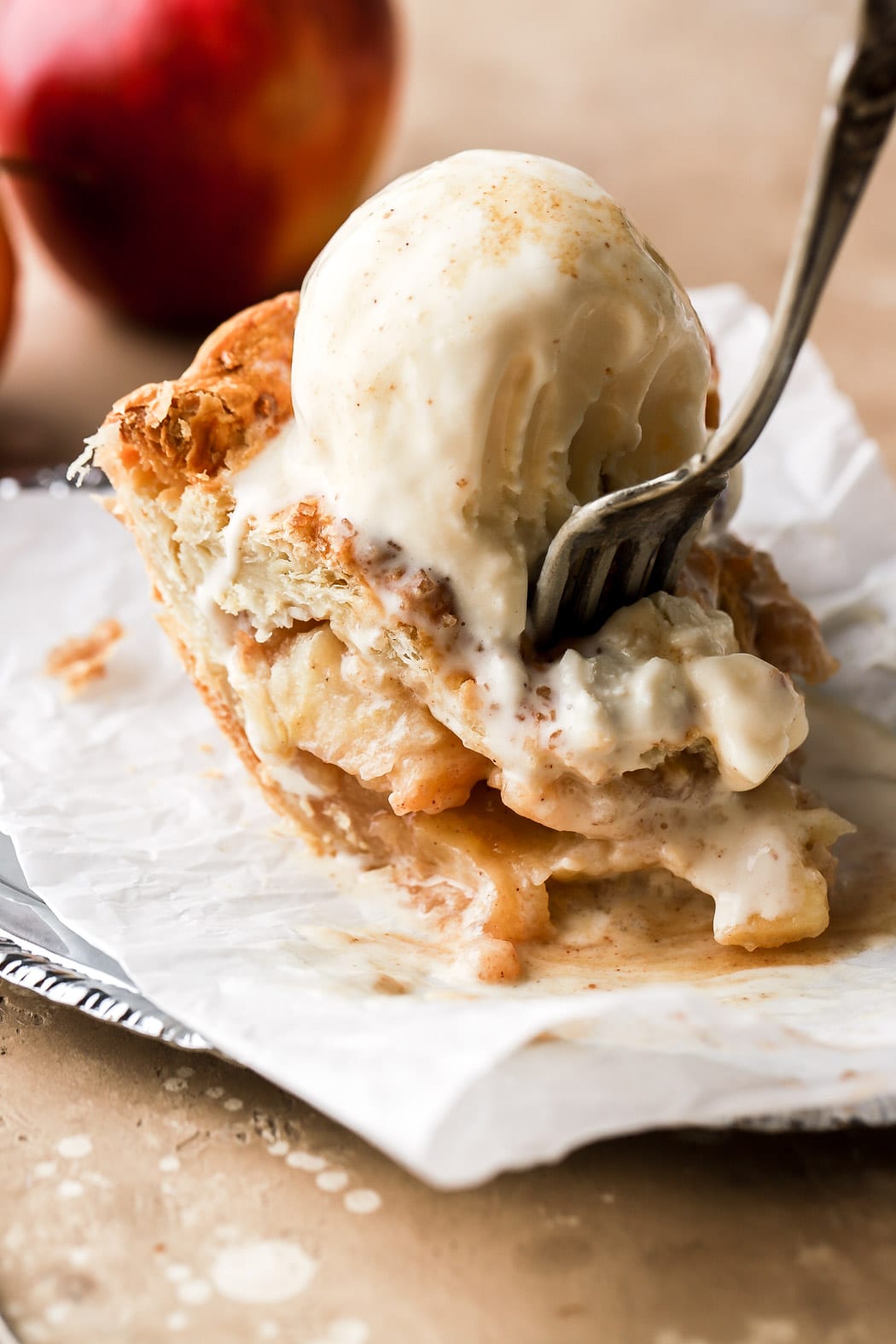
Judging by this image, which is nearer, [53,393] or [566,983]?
[566,983]

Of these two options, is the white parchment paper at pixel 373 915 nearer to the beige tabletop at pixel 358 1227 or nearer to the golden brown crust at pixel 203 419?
the beige tabletop at pixel 358 1227

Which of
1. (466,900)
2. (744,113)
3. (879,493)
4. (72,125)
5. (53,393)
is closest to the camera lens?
(466,900)

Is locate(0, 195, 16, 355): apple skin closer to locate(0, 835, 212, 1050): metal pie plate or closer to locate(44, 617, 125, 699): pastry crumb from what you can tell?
locate(44, 617, 125, 699): pastry crumb

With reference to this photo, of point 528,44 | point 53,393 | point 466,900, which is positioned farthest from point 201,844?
point 528,44

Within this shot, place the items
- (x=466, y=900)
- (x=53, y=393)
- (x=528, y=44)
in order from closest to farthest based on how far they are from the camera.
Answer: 1. (x=466, y=900)
2. (x=53, y=393)
3. (x=528, y=44)

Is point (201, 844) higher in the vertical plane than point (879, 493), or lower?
higher

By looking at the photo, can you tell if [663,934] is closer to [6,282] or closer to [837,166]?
[837,166]

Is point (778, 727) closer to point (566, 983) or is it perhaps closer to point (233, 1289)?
point (566, 983)

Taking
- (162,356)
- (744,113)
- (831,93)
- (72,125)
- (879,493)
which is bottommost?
(744,113)

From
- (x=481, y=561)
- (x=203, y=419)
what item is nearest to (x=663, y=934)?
(x=481, y=561)
